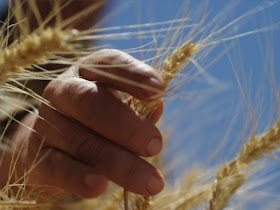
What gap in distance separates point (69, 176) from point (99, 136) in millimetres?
73

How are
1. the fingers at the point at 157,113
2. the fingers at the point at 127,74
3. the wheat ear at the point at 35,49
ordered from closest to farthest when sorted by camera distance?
the wheat ear at the point at 35,49
the fingers at the point at 127,74
the fingers at the point at 157,113

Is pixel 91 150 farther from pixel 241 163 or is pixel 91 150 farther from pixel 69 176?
pixel 241 163

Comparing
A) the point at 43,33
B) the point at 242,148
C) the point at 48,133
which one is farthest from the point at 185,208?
the point at 43,33

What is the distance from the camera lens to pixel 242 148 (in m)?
0.59

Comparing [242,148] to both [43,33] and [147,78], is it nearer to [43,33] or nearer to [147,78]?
[147,78]

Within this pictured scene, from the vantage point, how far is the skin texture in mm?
541

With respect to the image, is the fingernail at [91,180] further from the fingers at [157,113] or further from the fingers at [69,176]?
the fingers at [157,113]

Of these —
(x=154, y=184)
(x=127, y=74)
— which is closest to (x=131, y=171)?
(x=154, y=184)

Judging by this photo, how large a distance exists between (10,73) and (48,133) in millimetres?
218

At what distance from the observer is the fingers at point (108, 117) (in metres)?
0.54

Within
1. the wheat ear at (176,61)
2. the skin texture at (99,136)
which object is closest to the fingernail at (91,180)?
the skin texture at (99,136)

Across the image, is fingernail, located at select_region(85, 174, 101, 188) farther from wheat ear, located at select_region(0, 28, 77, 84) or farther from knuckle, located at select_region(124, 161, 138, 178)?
wheat ear, located at select_region(0, 28, 77, 84)

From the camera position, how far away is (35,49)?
1.19 feet

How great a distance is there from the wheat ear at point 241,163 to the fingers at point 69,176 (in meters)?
0.17
